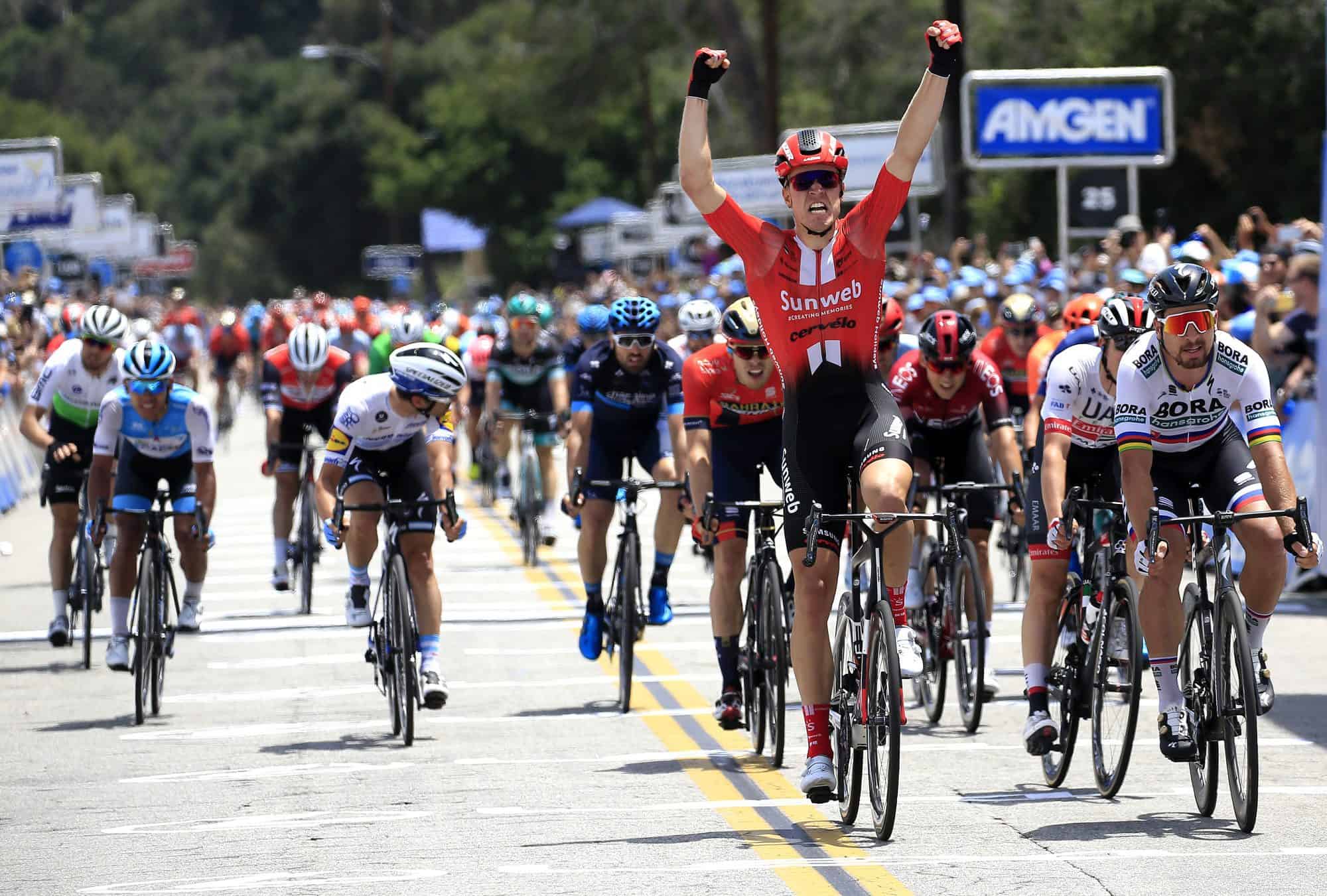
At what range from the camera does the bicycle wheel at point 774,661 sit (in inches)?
401

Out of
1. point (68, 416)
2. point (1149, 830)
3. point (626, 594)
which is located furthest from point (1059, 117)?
point (1149, 830)

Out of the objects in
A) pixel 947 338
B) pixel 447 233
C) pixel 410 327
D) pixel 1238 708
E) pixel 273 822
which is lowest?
pixel 273 822

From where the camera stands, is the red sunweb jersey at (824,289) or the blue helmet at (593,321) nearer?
the red sunweb jersey at (824,289)

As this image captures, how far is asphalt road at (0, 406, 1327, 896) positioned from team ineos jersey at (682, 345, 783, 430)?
150 cm

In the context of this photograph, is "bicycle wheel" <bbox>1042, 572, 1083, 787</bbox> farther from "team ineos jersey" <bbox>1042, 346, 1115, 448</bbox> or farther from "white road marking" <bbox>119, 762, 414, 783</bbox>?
"white road marking" <bbox>119, 762, 414, 783</bbox>

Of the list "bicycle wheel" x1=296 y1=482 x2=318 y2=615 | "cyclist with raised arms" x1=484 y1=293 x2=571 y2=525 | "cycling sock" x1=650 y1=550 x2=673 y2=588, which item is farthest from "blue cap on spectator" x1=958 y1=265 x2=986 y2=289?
"cycling sock" x1=650 y1=550 x2=673 y2=588

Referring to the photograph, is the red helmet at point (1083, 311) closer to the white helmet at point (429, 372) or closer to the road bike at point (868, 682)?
the white helmet at point (429, 372)

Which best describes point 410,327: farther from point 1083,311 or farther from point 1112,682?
point 1112,682

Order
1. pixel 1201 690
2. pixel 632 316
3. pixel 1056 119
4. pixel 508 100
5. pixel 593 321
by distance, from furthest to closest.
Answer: pixel 508 100, pixel 1056 119, pixel 593 321, pixel 632 316, pixel 1201 690

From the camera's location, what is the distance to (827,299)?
8.39 m

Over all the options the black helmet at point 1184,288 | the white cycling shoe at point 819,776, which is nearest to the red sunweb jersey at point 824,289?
the black helmet at point 1184,288

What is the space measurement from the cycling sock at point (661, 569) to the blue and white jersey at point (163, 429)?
2.45 metres

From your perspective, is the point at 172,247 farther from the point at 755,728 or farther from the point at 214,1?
the point at 755,728

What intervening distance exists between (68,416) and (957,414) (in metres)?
6.21
